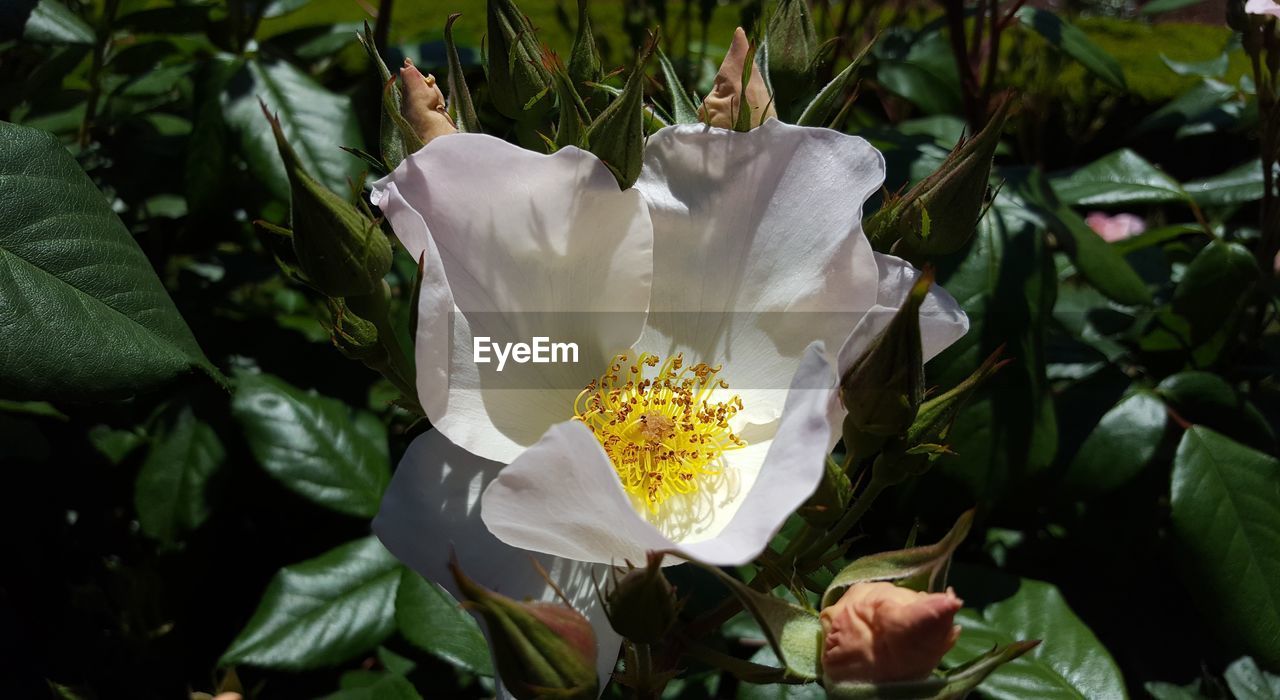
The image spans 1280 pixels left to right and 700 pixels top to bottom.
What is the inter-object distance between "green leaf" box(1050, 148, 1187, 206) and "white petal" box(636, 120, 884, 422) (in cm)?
112

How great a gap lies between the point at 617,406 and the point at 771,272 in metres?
0.31

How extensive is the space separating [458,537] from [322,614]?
2.38 ft

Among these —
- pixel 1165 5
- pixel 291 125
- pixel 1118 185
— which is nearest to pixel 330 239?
pixel 291 125

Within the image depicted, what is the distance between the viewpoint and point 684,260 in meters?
1.21

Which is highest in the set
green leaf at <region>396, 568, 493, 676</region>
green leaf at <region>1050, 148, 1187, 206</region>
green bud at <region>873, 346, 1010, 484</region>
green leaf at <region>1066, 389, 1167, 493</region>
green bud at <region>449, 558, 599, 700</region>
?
green bud at <region>873, 346, 1010, 484</region>

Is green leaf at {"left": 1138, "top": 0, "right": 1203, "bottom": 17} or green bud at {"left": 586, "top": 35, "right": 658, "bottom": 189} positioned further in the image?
green leaf at {"left": 1138, "top": 0, "right": 1203, "bottom": 17}

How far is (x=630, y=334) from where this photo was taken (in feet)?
4.18

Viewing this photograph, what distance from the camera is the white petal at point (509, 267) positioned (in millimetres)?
962

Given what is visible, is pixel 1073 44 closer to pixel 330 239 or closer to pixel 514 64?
pixel 514 64

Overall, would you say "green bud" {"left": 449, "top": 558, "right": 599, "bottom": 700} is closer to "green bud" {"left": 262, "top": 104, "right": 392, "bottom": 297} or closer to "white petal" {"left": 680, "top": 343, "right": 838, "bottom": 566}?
"white petal" {"left": 680, "top": 343, "right": 838, "bottom": 566}

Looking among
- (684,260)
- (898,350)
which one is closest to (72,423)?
(684,260)

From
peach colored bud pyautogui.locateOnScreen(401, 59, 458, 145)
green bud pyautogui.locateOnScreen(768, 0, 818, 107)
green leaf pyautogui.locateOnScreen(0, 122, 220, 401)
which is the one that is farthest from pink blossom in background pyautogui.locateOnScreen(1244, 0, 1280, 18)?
green leaf pyautogui.locateOnScreen(0, 122, 220, 401)

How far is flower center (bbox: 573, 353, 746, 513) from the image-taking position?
1.29 metres

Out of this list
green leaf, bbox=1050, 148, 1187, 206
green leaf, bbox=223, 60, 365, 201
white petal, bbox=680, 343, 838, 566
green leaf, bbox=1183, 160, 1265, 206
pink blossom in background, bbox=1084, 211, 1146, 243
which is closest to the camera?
white petal, bbox=680, 343, 838, 566
